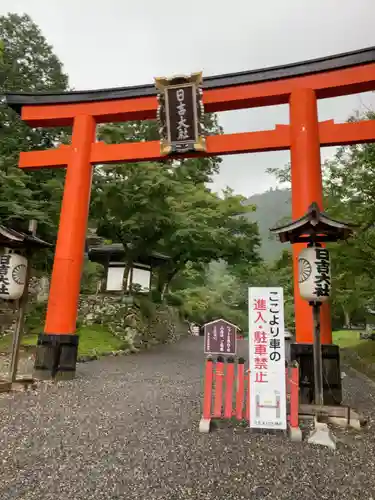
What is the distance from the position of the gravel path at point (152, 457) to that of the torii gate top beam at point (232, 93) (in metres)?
5.98

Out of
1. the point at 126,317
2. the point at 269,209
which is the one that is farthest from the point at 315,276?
the point at 269,209

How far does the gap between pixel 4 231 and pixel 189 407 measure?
14.0 ft

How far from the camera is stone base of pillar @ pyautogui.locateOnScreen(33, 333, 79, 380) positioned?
274 inches

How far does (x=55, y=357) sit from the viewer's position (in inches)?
277

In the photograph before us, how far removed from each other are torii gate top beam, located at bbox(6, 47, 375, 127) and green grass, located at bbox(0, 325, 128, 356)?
6.72 metres

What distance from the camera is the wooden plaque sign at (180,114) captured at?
748 cm

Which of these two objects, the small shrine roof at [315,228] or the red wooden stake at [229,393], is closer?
the red wooden stake at [229,393]

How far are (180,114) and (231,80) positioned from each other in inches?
51.3

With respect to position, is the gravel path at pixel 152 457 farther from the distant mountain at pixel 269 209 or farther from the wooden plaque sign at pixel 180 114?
the distant mountain at pixel 269 209

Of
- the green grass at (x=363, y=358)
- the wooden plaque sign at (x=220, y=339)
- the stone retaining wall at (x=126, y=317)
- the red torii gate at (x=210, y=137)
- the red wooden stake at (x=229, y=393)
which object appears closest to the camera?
the red wooden stake at (x=229, y=393)

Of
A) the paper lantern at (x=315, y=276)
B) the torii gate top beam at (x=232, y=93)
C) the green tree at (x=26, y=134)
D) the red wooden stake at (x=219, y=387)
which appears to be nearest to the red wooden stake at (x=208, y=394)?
the red wooden stake at (x=219, y=387)

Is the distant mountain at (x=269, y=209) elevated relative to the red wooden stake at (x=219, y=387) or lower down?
elevated

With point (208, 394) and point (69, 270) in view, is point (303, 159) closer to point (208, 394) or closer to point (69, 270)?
point (208, 394)

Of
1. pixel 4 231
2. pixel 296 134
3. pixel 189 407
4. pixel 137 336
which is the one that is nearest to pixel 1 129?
pixel 137 336
